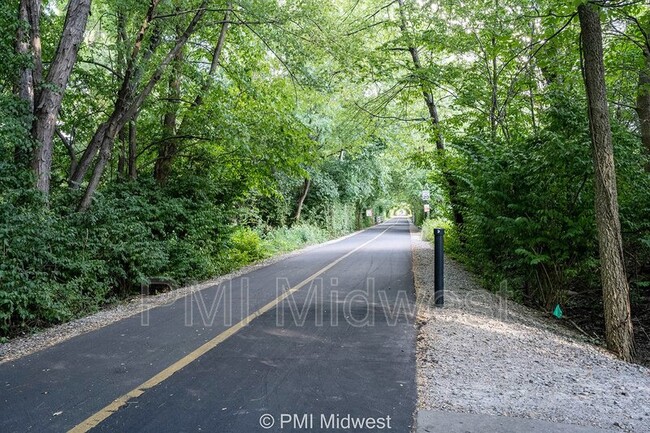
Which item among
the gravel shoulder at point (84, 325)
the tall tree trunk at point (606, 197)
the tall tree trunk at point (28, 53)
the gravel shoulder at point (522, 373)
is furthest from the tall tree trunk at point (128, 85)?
the tall tree trunk at point (606, 197)

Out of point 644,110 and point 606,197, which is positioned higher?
point 644,110

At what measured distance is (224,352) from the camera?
4859mm

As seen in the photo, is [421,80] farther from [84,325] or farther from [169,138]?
[84,325]

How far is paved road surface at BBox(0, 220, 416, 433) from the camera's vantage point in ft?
10.7

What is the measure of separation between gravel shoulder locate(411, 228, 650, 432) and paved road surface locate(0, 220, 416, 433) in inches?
12.7

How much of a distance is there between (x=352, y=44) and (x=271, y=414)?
38.7ft

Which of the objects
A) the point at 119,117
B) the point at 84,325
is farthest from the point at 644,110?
Result: the point at 84,325

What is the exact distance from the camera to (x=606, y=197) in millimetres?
5852

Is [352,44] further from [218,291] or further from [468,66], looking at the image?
[218,291]

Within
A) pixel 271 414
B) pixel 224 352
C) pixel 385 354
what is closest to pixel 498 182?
pixel 385 354

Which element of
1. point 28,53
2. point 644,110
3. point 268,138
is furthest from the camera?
point 268,138

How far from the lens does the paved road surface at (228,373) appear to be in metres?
3.28

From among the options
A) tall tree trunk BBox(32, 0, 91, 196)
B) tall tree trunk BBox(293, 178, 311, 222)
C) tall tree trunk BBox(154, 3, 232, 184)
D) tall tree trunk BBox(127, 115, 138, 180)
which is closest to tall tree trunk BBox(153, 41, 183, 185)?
tall tree trunk BBox(154, 3, 232, 184)

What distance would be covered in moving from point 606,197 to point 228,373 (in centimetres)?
550
